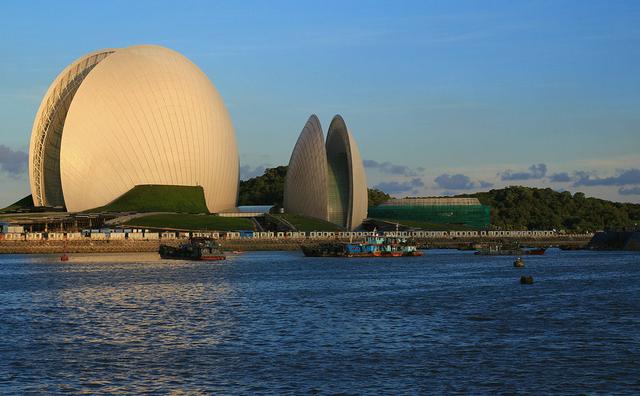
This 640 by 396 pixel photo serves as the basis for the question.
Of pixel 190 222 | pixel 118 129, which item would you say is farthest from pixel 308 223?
pixel 118 129

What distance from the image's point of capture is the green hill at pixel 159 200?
13338 centimetres

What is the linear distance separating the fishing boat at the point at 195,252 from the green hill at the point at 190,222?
21.7 meters

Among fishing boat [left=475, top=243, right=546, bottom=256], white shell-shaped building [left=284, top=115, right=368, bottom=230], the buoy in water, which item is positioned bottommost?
the buoy in water

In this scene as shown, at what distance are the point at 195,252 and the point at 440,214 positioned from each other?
8062 centimetres

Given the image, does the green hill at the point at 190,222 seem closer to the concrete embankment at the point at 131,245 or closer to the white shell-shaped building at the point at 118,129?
the concrete embankment at the point at 131,245

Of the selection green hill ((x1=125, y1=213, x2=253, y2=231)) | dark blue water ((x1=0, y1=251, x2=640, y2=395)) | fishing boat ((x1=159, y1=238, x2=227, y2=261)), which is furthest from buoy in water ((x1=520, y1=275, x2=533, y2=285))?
green hill ((x1=125, y1=213, x2=253, y2=231))

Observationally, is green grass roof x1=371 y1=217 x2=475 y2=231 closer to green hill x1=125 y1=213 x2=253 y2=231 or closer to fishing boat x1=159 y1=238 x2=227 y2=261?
green hill x1=125 y1=213 x2=253 y2=231

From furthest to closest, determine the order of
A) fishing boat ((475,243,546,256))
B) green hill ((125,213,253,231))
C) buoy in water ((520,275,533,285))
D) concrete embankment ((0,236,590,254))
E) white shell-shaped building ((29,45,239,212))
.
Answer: white shell-shaped building ((29,45,239,212)) < green hill ((125,213,253,231)) < fishing boat ((475,243,546,256)) < concrete embankment ((0,236,590,254)) < buoy in water ((520,275,533,285))

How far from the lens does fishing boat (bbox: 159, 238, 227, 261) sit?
98.5 metres

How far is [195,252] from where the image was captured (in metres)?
99.1

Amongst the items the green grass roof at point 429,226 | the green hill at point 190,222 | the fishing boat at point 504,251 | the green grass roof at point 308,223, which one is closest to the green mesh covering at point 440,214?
the green grass roof at point 429,226

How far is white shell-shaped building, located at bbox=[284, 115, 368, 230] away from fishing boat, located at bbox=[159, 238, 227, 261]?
139 feet

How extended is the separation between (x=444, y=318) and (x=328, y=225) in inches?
3770

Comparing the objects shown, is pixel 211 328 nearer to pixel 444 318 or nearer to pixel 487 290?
pixel 444 318
